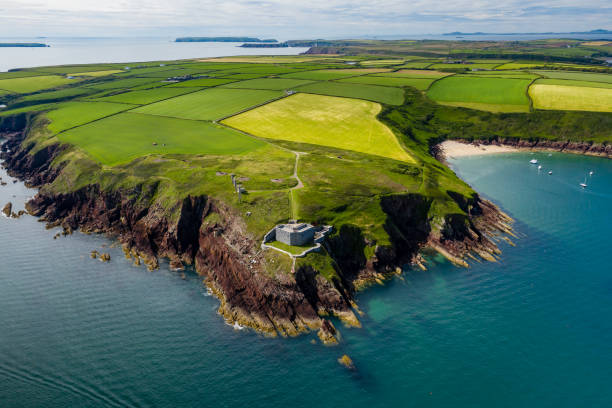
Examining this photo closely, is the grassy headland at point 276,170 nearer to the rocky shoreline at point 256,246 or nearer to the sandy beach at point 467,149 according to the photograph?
the rocky shoreline at point 256,246

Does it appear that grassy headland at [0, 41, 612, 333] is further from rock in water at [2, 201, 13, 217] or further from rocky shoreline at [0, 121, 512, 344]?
rock in water at [2, 201, 13, 217]

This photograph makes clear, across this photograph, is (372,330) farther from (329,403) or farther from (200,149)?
(200,149)

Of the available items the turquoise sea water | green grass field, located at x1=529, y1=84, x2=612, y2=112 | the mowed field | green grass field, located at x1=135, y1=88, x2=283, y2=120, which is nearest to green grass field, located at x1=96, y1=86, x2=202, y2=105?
green grass field, located at x1=135, y1=88, x2=283, y2=120

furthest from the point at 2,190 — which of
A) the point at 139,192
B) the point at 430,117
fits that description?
the point at 430,117

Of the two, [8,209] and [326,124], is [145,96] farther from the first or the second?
[326,124]

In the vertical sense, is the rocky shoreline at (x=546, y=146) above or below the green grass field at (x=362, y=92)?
below

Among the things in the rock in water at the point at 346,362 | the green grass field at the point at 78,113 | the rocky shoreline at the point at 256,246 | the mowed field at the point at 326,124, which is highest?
the green grass field at the point at 78,113

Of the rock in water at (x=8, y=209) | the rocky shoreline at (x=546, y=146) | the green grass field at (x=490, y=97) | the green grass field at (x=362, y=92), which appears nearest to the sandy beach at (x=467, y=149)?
the rocky shoreline at (x=546, y=146)
